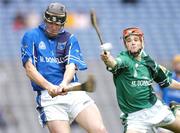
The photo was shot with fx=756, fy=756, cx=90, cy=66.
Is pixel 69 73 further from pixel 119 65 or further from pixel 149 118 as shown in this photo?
pixel 149 118

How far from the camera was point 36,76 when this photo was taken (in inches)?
279

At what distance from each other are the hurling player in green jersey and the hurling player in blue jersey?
383 millimetres

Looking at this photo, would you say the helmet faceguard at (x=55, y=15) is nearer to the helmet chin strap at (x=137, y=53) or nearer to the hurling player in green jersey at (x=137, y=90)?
the hurling player in green jersey at (x=137, y=90)

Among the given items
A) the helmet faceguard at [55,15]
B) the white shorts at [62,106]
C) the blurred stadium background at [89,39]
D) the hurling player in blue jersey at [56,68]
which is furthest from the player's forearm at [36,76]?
the blurred stadium background at [89,39]

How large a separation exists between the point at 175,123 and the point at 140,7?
1084 cm

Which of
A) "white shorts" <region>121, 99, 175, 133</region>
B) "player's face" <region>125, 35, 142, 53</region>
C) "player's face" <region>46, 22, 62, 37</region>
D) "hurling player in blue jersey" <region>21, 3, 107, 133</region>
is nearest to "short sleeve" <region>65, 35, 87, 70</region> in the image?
"hurling player in blue jersey" <region>21, 3, 107, 133</region>

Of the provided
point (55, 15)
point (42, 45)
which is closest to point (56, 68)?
point (42, 45)

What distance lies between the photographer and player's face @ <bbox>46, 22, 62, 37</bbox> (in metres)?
7.24

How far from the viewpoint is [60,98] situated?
7316mm

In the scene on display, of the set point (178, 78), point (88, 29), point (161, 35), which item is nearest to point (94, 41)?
point (88, 29)

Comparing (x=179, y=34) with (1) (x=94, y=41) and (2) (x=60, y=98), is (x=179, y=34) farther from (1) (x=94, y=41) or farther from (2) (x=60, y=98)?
(2) (x=60, y=98)

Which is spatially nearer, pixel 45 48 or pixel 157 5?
pixel 45 48

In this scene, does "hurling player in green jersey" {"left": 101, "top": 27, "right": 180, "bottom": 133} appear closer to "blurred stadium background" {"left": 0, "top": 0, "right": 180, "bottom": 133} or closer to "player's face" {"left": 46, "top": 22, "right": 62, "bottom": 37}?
"player's face" {"left": 46, "top": 22, "right": 62, "bottom": 37}

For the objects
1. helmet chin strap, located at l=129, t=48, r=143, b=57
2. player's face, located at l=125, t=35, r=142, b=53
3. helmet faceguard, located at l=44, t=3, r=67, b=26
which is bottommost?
helmet chin strap, located at l=129, t=48, r=143, b=57
